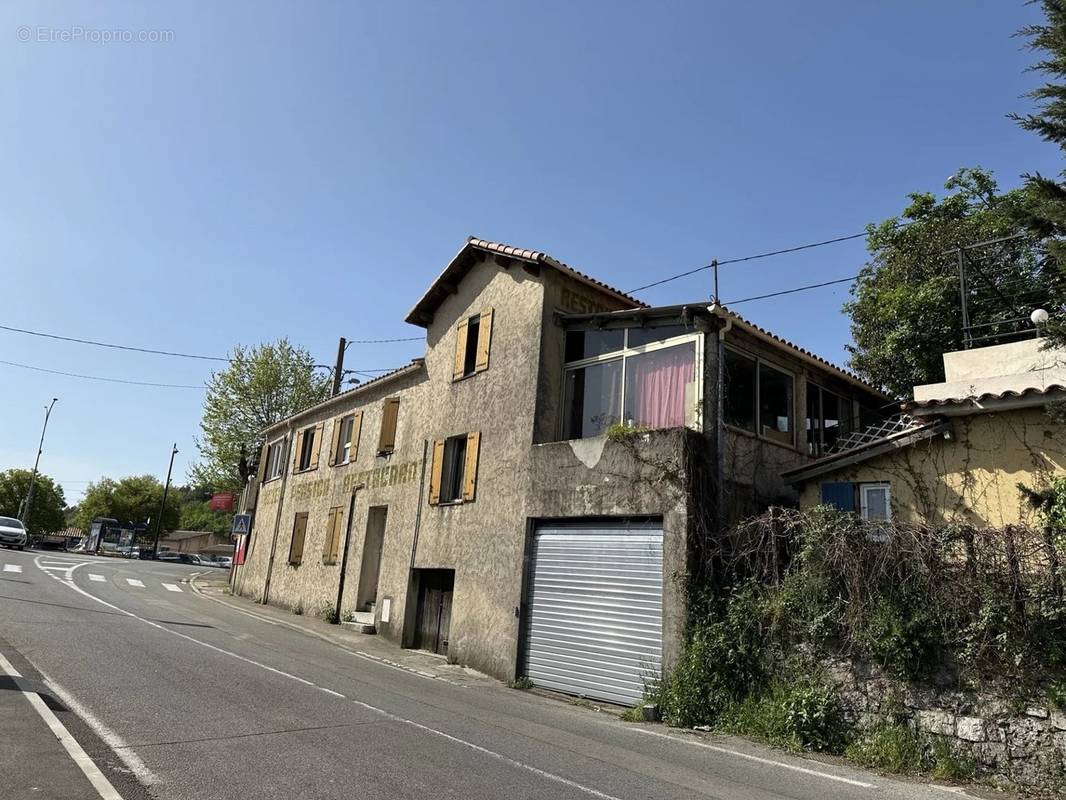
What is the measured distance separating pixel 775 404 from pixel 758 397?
0.72 metres

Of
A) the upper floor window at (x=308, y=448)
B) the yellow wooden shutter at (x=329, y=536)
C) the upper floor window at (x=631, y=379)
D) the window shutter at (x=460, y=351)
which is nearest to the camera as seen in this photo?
the upper floor window at (x=631, y=379)

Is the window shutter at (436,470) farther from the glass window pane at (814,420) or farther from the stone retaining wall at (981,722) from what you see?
the stone retaining wall at (981,722)

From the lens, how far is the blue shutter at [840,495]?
39.7 feet

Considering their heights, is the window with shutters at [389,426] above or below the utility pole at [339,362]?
below

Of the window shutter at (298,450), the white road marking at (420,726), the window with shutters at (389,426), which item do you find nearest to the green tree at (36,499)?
the window shutter at (298,450)

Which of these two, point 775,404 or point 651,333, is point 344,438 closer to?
point 651,333

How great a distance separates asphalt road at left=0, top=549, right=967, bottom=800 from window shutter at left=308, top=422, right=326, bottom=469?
11.2m

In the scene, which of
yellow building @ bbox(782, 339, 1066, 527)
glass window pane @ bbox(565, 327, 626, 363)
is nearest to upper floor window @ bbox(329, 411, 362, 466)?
glass window pane @ bbox(565, 327, 626, 363)

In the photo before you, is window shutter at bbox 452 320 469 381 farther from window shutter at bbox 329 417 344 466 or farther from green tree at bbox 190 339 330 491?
green tree at bbox 190 339 330 491

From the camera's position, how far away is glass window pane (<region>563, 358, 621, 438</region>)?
13.7 meters

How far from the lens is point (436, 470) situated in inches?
→ 651

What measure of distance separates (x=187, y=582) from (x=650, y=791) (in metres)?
28.2

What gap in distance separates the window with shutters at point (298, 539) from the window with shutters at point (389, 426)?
17.1 ft

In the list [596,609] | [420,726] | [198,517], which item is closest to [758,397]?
[596,609]
